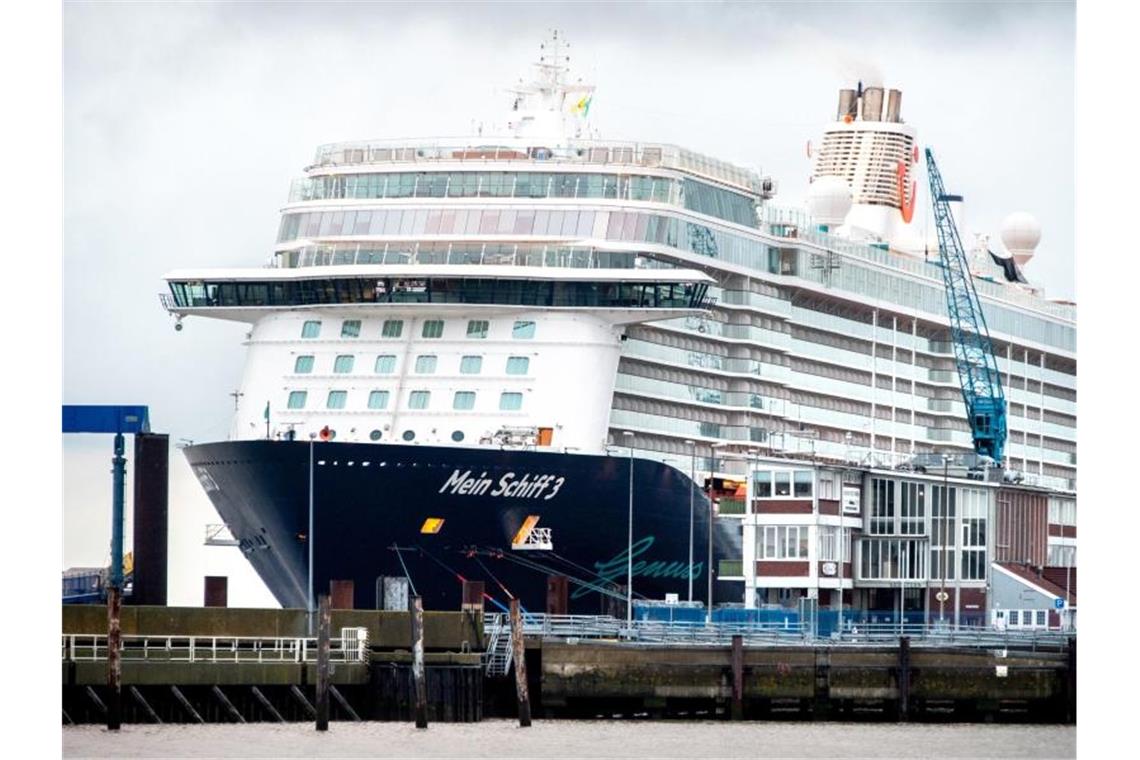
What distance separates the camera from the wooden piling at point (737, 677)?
51438 mm

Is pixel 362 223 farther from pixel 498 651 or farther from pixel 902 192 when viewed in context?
pixel 902 192

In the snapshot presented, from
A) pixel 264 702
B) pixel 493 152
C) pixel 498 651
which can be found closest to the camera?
pixel 264 702

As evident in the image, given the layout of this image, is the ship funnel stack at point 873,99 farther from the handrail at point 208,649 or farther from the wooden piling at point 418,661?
the wooden piling at point 418,661

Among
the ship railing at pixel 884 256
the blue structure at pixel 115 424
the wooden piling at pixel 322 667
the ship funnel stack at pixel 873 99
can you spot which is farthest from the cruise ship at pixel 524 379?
the ship funnel stack at pixel 873 99

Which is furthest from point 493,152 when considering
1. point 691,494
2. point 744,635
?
point 744,635

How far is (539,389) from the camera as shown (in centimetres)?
6381

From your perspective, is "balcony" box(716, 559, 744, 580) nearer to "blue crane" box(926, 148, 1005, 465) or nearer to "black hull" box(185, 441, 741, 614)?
"black hull" box(185, 441, 741, 614)

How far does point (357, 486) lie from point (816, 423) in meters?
17.6

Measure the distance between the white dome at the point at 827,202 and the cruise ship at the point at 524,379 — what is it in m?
10.6

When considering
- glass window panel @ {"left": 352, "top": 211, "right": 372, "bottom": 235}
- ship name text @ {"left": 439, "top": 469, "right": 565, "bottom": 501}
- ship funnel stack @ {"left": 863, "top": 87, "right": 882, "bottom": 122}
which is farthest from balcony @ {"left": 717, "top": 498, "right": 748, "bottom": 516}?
ship funnel stack @ {"left": 863, "top": 87, "right": 882, "bottom": 122}

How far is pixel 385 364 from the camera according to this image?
64.8 metres

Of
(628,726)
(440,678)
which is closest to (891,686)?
(628,726)

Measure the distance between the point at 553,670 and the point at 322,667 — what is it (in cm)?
686
